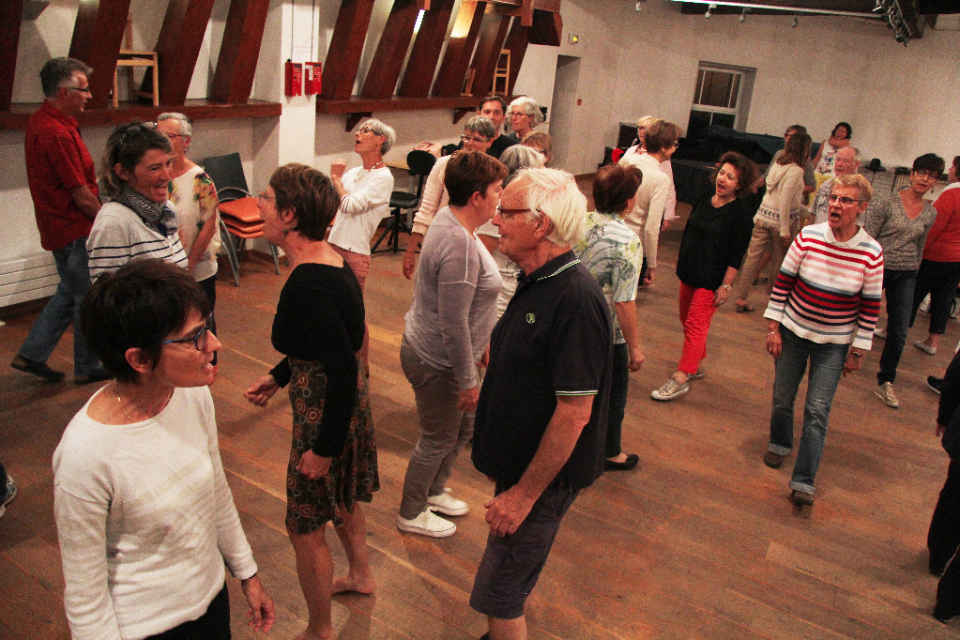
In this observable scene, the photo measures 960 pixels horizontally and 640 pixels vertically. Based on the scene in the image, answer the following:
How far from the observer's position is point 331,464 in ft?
6.83

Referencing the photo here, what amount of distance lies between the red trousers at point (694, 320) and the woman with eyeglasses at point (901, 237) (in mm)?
1283

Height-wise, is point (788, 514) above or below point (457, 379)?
below

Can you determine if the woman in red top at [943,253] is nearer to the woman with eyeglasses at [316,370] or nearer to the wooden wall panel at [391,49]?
the woman with eyeglasses at [316,370]

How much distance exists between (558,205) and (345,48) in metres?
5.51

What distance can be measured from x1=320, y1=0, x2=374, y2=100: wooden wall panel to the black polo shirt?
→ 216 inches

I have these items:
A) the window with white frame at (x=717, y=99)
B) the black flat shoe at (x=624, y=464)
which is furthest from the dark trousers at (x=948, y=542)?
the window with white frame at (x=717, y=99)

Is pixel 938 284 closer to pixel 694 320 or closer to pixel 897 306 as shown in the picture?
pixel 897 306

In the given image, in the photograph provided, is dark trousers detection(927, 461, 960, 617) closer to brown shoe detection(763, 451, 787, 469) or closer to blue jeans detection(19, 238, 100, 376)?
brown shoe detection(763, 451, 787, 469)

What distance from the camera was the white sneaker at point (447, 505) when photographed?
3.14 meters

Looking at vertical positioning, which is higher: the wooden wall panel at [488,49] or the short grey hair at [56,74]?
the wooden wall panel at [488,49]

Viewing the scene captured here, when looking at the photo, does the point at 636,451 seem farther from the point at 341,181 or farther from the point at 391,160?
the point at 391,160

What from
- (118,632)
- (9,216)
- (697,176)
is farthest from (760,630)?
(697,176)

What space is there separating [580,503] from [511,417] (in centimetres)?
169

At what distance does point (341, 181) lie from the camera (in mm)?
4082
